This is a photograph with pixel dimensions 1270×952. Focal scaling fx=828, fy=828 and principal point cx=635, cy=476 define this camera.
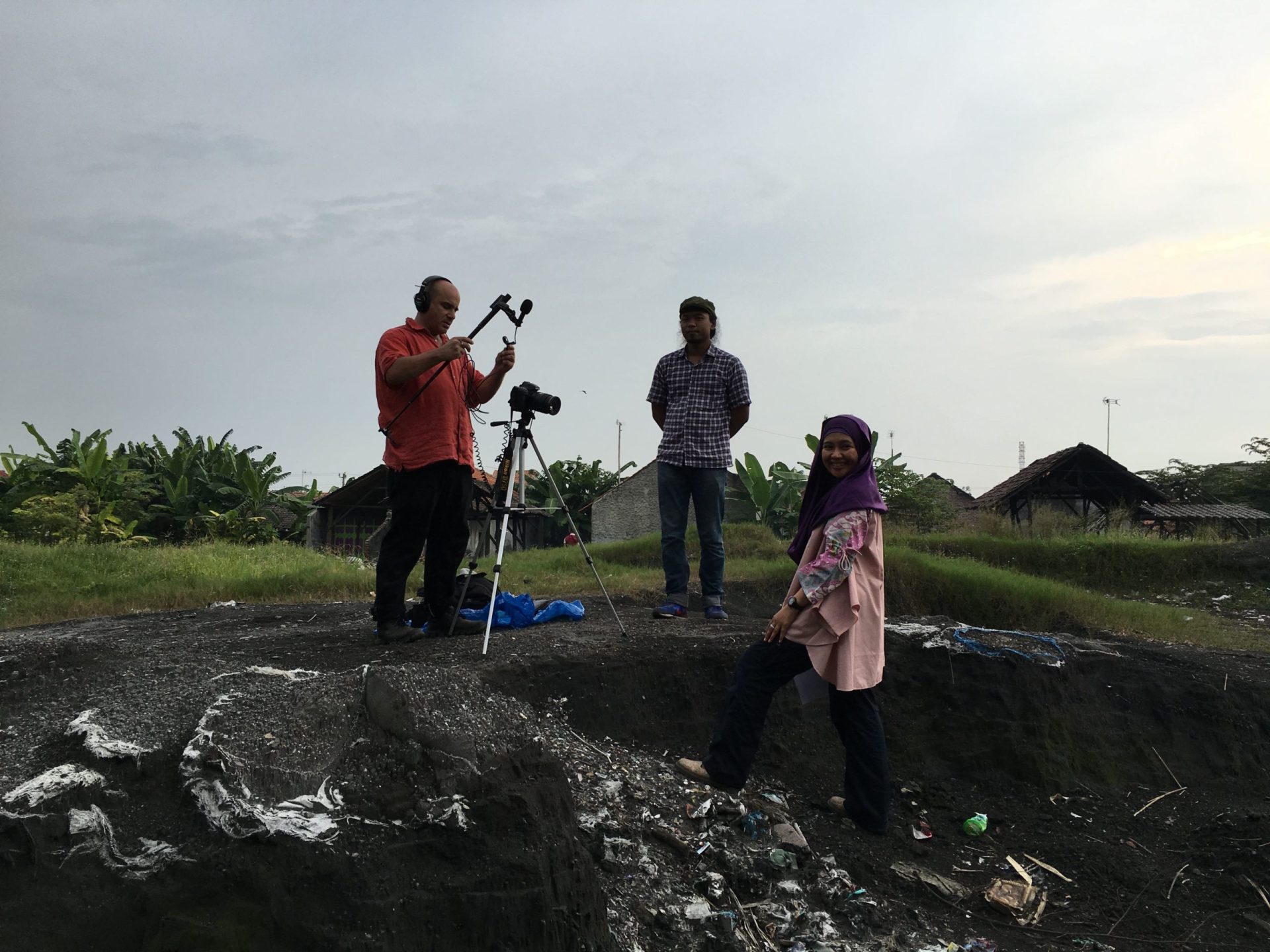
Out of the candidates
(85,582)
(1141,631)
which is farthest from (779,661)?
(85,582)

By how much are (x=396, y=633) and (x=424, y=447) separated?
104cm

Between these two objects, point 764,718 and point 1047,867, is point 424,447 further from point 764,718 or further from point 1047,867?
point 1047,867

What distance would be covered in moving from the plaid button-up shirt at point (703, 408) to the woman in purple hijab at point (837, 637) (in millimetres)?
1793

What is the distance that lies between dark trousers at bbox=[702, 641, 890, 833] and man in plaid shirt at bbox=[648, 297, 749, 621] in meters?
1.97

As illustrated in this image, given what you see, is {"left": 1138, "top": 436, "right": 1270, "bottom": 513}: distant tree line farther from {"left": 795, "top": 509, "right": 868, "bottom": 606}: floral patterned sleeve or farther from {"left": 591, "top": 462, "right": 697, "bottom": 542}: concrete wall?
{"left": 795, "top": 509, "right": 868, "bottom": 606}: floral patterned sleeve

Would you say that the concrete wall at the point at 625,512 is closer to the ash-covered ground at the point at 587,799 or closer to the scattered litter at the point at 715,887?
the ash-covered ground at the point at 587,799

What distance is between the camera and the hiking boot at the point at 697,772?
3494 mm

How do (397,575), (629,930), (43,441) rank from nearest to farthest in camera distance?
(629,930) < (397,575) < (43,441)

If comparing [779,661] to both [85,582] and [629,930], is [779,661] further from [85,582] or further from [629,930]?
[85,582]

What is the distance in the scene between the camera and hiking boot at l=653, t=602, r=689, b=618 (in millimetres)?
5434

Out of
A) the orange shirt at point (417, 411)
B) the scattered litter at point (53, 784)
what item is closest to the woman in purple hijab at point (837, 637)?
the orange shirt at point (417, 411)

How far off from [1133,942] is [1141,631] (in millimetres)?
5354

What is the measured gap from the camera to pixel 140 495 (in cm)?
1662

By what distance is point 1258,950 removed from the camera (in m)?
3.19
